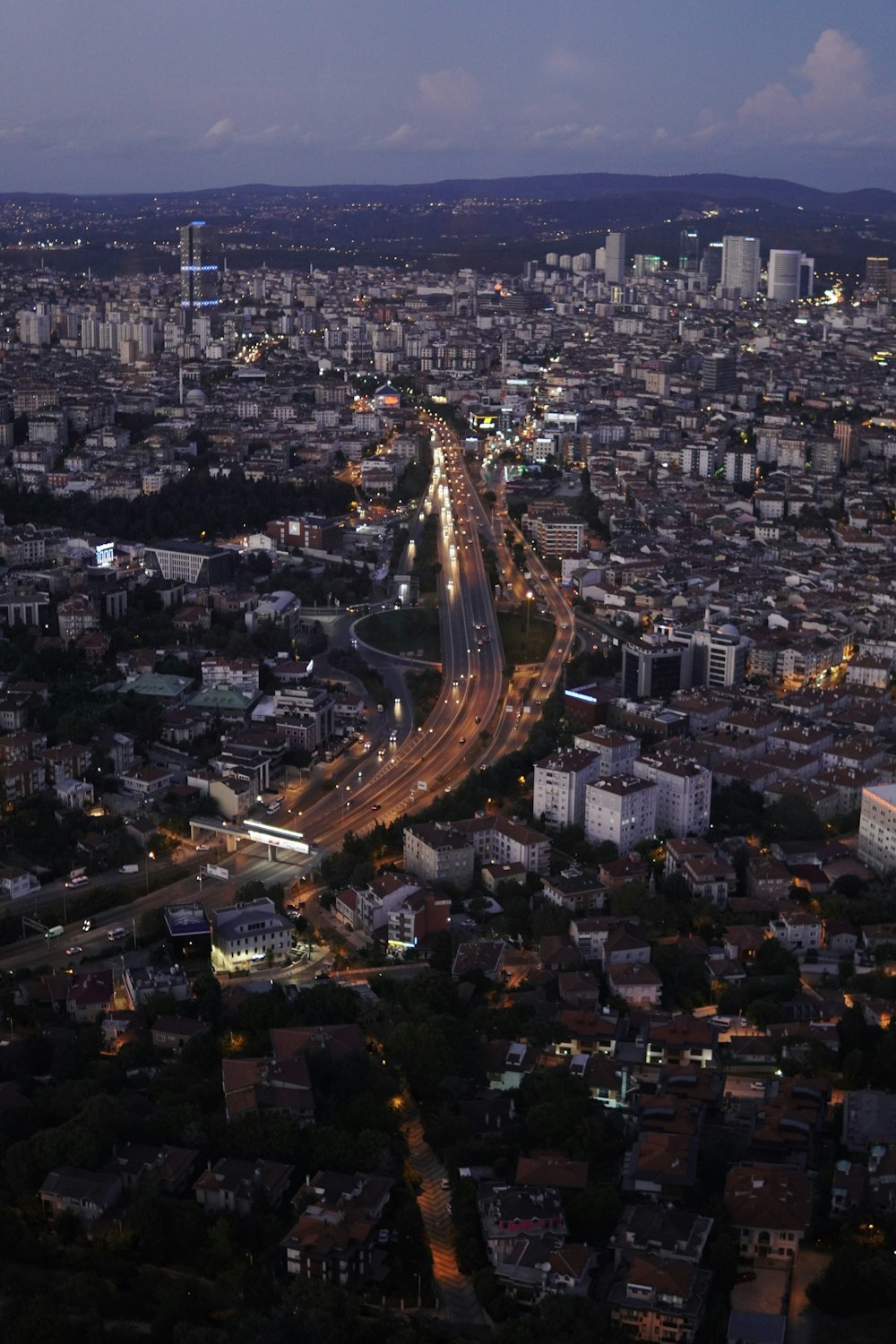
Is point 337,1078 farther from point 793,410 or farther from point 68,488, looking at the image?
point 793,410

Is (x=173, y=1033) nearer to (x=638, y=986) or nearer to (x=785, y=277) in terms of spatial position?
(x=638, y=986)

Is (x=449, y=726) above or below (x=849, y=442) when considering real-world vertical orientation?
below

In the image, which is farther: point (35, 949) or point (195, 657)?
point (195, 657)

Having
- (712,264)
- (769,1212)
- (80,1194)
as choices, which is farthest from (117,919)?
(712,264)

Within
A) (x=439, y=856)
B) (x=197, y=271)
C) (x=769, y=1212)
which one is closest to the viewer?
(x=769, y=1212)

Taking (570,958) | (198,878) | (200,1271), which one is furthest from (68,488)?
(200,1271)

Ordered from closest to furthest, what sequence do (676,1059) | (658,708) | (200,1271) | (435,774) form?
(200,1271) < (676,1059) < (435,774) < (658,708)
